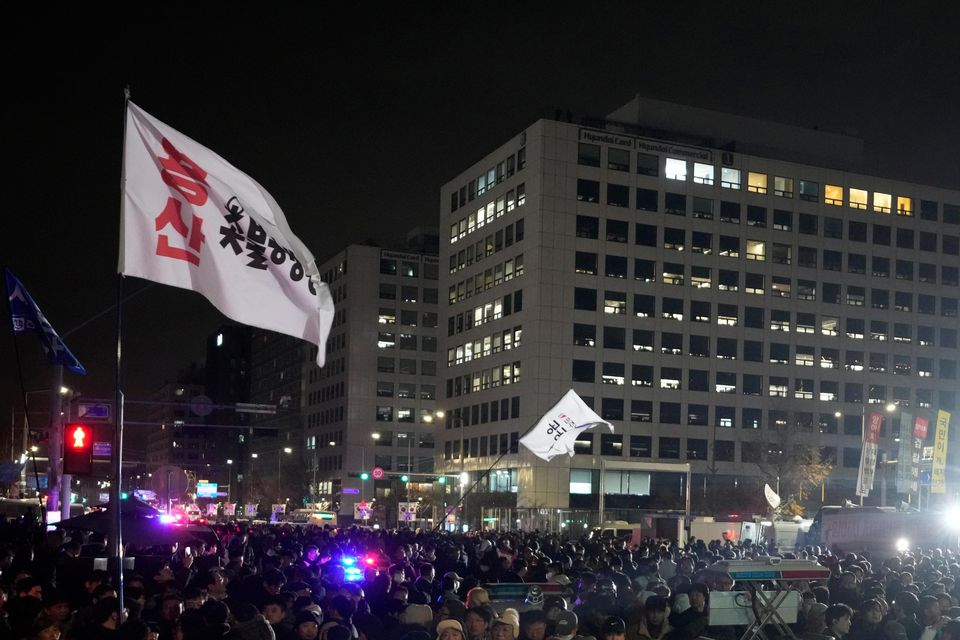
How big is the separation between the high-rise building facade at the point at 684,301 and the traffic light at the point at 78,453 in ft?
228

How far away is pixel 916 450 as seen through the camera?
43.4 meters

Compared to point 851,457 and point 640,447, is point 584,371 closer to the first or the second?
point 640,447

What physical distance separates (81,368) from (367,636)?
15302mm

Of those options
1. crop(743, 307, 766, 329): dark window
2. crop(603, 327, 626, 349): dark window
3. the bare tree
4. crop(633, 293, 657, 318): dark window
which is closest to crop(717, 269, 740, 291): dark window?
crop(743, 307, 766, 329): dark window

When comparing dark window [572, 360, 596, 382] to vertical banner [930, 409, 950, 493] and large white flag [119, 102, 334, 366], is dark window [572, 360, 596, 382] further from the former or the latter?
large white flag [119, 102, 334, 366]

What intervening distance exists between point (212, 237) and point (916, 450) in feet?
121

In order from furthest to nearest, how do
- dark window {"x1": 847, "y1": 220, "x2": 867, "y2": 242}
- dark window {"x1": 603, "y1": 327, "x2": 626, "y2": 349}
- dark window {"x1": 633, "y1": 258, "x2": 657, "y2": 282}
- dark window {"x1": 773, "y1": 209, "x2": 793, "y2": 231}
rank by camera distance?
dark window {"x1": 847, "y1": 220, "x2": 867, "y2": 242} → dark window {"x1": 773, "y1": 209, "x2": 793, "y2": 231} → dark window {"x1": 633, "y1": 258, "x2": 657, "y2": 282} → dark window {"x1": 603, "y1": 327, "x2": 626, "y2": 349}

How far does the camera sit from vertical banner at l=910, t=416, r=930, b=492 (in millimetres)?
42469

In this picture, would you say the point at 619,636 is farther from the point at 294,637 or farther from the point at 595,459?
the point at 595,459

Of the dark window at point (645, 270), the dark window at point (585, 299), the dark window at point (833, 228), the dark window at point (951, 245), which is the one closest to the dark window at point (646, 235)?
the dark window at point (645, 270)

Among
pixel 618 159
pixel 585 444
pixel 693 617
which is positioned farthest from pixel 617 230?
pixel 693 617

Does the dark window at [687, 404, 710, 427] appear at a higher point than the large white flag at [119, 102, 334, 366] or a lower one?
lower

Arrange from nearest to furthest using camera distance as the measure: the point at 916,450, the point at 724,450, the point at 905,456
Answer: the point at 905,456 < the point at 916,450 < the point at 724,450

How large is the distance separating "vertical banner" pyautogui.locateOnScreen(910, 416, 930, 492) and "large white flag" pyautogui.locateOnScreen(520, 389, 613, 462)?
52.2 ft
